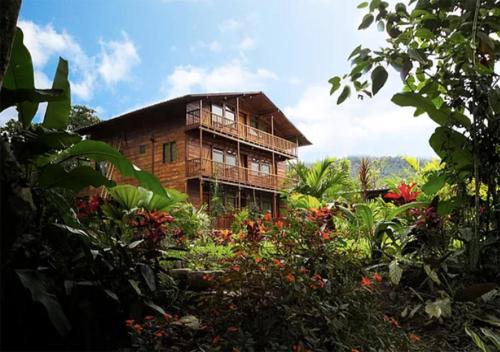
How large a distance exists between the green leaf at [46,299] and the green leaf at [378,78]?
172 centimetres

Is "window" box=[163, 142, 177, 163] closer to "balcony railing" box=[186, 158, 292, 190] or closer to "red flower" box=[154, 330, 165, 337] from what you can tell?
"balcony railing" box=[186, 158, 292, 190]

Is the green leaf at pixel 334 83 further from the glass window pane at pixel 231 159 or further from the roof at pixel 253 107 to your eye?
the glass window pane at pixel 231 159

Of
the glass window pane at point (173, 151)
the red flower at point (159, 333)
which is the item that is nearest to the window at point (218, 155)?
the glass window pane at point (173, 151)

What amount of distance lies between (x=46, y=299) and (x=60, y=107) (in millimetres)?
1604

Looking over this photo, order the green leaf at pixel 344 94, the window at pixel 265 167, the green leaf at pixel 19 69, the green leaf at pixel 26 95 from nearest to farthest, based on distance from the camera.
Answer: the green leaf at pixel 344 94, the green leaf at pixel 26 95, the green leaf at pixel 19 69, the window at pixel 265 167

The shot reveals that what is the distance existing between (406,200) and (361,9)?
2.35 m

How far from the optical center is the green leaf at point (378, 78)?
1.88m

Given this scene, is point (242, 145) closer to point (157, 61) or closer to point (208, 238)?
point (208, 238)

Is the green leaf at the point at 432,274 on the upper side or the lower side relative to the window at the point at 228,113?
lower

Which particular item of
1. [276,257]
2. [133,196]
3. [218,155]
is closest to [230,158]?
[218,155]

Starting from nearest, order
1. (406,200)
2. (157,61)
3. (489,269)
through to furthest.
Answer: (489,269)
(157,61)
(406,200)

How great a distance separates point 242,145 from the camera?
19.2 meters

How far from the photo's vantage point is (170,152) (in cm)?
1692

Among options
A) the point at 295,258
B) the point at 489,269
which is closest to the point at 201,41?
the point at 295,258
